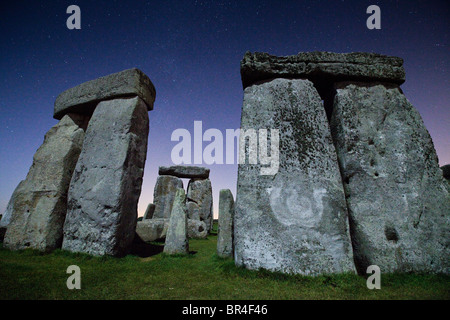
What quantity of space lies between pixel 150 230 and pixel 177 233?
6.54 ft

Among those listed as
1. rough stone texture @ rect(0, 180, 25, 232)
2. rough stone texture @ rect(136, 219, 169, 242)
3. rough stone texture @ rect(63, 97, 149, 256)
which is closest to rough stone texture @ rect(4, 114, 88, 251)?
rough stone texture @ rect(63, 97, 149, 256)

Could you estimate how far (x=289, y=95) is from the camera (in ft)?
11.7

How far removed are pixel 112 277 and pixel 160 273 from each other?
2.05 ft

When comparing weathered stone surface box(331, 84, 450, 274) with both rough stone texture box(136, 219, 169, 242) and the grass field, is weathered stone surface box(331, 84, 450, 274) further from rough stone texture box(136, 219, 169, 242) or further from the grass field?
rough stone texture box(136, 219, 169, 242)

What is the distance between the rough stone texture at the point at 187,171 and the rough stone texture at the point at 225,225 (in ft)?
21.7

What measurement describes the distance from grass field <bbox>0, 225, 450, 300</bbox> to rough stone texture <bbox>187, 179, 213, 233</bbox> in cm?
722

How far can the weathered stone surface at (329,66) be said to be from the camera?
11.7 feet

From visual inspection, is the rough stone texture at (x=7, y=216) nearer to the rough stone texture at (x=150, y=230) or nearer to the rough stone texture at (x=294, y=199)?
the rough stone texture at (x=150, y=230)

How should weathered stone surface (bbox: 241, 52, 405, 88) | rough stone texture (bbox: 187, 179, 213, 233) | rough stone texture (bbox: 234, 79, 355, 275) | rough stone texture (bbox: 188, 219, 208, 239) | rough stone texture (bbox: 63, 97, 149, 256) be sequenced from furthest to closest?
rough stone texture (bbox: 187, 179, 213, 233)
rough stone texture (bbox: 188, 219, 208, 239)
rough stone texture (bbox: 63, 97, 149, 256)
weathered stone surface (bbox: 241, 52, 405, 88)
rough stone texture (bbox: 234, 79, 355, 275)

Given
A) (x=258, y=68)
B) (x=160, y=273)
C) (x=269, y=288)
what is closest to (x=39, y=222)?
(x=160, y=273)

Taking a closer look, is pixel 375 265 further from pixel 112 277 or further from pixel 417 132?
pixel 112 277

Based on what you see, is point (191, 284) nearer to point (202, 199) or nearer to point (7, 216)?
point (7, 216)

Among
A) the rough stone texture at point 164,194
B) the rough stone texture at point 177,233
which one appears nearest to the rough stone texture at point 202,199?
the rough stone texture at point 164,194

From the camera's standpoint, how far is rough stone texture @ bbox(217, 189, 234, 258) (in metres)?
4.08
